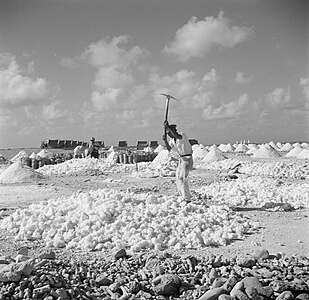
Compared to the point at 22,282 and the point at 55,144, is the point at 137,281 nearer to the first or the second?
the point at 22,282

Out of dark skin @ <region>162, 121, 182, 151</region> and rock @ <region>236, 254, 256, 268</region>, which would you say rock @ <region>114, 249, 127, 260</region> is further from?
dark skin @ <region>162, 121, 182, 151</region>

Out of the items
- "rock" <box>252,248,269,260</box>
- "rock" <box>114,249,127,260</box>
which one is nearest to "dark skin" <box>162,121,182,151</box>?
"rock" <box>114,249,127,260</box>

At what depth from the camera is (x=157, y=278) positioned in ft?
11.6

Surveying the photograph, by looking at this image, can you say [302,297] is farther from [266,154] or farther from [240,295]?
[266,154]

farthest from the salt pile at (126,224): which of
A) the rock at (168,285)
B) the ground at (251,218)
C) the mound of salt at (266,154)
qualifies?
the mound of salt at (266,154)

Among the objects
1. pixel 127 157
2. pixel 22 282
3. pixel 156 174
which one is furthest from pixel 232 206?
pixel 127 157

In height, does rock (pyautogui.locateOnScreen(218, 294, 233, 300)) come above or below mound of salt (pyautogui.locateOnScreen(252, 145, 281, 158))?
below

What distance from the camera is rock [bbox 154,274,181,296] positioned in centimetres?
340

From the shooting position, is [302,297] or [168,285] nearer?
[302,297]

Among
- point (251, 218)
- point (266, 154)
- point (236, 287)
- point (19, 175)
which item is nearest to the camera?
point (236, 287)

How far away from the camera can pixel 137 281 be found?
3500 mm

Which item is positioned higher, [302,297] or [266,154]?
A: [266,154]

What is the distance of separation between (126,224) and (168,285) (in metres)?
1.89

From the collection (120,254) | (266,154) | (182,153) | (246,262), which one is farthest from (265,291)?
(266,154)
